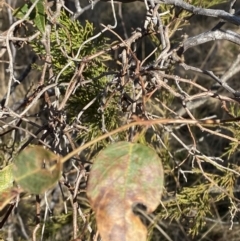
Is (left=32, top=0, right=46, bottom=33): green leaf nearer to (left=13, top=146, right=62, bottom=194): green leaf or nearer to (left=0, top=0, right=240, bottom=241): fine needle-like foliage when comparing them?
(left=0, top=0, right=240, bottom=241): fine needle-like foliage

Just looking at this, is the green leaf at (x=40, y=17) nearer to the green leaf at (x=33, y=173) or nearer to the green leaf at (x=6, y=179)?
the green leaf at (x=6, y=179)

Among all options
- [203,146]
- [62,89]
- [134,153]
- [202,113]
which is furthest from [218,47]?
[134,153]

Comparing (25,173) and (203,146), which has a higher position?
(25,173)

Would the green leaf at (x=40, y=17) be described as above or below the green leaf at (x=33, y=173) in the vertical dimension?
below

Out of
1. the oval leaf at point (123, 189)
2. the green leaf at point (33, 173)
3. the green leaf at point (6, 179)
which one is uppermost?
the green leaf at point (33, 173)

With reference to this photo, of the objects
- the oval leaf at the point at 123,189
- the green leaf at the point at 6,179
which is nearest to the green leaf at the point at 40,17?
the green leaf at the point at 6,179

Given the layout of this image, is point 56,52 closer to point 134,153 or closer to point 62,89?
point 62,89

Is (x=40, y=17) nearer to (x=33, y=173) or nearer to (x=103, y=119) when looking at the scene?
(x=103, y=119)

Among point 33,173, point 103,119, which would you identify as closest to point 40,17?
point 103,119
